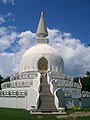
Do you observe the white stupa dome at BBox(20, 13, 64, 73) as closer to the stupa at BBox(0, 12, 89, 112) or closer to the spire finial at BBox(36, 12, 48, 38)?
the stupa at BBox(0, 12, 89, 112)

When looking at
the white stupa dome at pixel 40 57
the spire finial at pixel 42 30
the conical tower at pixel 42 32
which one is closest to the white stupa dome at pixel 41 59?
the white stupa dome at pixel 40 57

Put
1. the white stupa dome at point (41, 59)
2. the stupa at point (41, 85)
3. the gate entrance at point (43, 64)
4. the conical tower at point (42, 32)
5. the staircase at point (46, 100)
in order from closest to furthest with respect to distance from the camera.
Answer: the staircase at point (46, 100) → the stupa at point (41, 85) → the white stupa dome at point (41, 59) → the gate entrance at point (43, 64) → the conical tower at point (42, 32)

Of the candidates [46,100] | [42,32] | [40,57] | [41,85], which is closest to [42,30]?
[42,32]

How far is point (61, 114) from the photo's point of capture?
22.6m

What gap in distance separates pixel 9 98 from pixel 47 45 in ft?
57.2

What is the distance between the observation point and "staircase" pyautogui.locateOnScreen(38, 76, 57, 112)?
24.8m

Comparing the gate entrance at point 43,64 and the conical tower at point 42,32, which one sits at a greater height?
the conical tower at point 42,32

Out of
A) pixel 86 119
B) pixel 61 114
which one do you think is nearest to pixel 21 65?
pixel 61 114

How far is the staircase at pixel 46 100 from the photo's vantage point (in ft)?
81.4

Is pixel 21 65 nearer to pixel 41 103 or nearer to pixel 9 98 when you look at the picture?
pixel 9 98

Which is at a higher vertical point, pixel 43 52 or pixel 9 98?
pixel 43 52

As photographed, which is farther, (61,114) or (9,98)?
(9,98)

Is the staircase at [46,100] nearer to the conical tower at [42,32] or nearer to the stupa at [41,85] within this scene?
the stupa at [41,85]

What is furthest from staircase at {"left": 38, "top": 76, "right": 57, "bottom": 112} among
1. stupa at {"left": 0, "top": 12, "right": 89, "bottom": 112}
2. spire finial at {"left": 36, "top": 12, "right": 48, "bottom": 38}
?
spire finial at {"left": 36, "top": 12, "right": 48, "bottom": 38}
